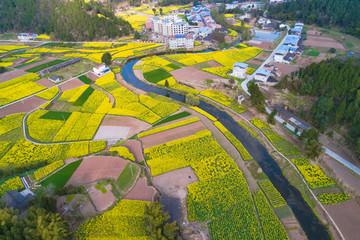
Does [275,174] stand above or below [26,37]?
below

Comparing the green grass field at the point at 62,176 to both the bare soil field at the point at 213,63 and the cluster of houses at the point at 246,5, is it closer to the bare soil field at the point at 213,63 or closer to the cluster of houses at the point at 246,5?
the bare soil field at the point at 213,63

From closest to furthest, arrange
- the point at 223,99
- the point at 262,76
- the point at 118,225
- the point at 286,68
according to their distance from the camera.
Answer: the point at 118,225 → the point at 223,99 → the point at 262,76 → the point at 286,68

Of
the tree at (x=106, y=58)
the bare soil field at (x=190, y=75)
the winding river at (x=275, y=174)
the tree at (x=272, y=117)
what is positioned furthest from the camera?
the tree at (x=106, y=58)

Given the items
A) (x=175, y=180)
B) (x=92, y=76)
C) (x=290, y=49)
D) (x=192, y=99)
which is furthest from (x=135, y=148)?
(x=290, y=49)

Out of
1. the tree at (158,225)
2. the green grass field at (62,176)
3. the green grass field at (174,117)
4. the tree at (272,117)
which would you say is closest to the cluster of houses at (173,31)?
the green grass field at (174,117)

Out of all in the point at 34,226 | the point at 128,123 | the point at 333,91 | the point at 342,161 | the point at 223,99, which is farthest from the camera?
the point at 223,99

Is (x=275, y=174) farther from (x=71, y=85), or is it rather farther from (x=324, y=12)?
(x=324, y=12)
